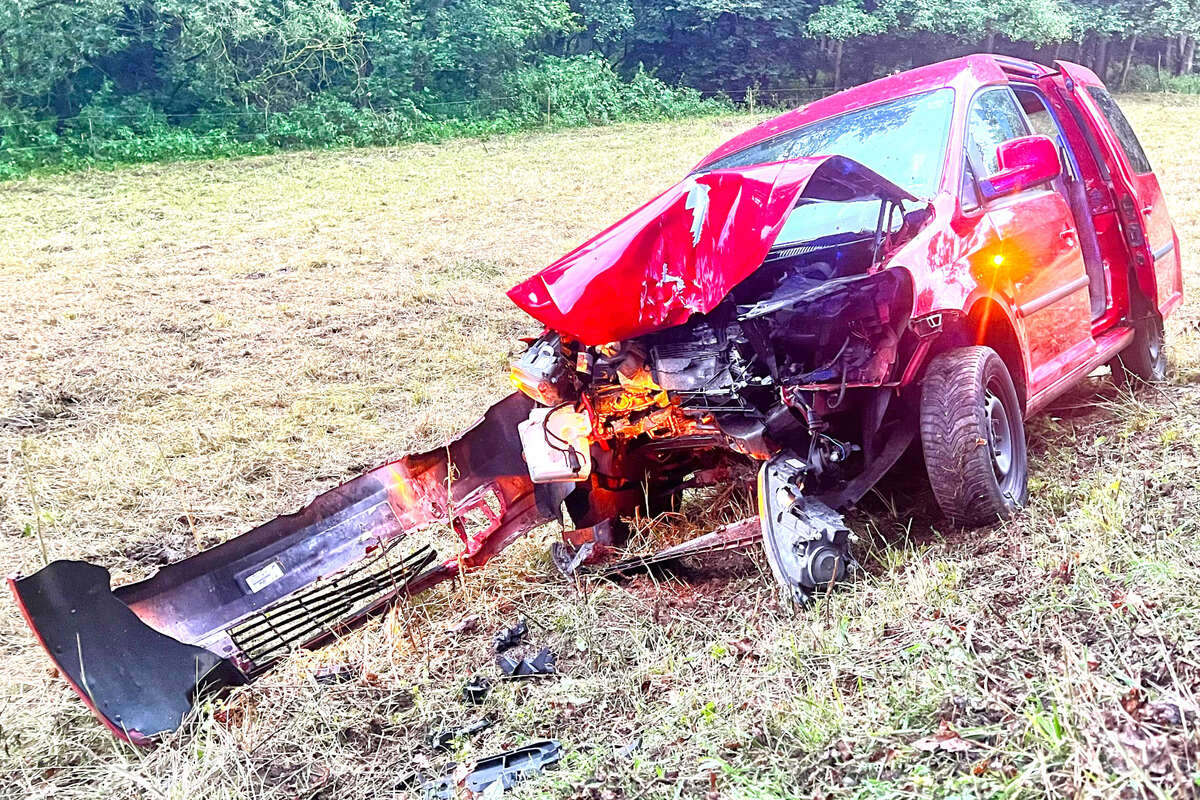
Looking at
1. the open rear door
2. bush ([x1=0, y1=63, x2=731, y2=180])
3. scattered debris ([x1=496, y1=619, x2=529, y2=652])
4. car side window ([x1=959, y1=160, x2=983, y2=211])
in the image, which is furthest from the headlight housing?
A: bush ([x1=0, y1=63, x2=731, y2=180])

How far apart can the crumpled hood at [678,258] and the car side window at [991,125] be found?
0.82 metres

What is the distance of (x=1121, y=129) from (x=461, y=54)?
66.7 feet

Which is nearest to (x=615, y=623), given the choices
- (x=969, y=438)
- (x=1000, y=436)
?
(x=969, y=438)

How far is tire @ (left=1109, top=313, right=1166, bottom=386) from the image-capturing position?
529cm

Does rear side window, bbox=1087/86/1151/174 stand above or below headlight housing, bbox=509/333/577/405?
above

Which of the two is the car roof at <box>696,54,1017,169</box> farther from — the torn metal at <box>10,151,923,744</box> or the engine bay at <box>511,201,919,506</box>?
the engine bay at <box>511,201,919,506</box>

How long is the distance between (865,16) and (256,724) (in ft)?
90.2

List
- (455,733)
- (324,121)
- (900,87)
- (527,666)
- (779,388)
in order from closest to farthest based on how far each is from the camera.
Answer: (455,733) → (527,666) → (779,388) → (900,87) → (324,121)

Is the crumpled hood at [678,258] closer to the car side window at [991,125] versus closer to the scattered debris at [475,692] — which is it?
the car side window at [991,125]

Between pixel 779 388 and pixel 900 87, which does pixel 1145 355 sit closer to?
pixel 900 87

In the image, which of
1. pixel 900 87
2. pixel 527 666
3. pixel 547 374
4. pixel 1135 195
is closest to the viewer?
pixel 527 666

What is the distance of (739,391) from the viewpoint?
12.1 ft

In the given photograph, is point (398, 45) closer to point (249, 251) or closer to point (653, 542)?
point (249, 251)

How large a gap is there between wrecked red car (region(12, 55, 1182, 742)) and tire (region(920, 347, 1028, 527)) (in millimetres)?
11
